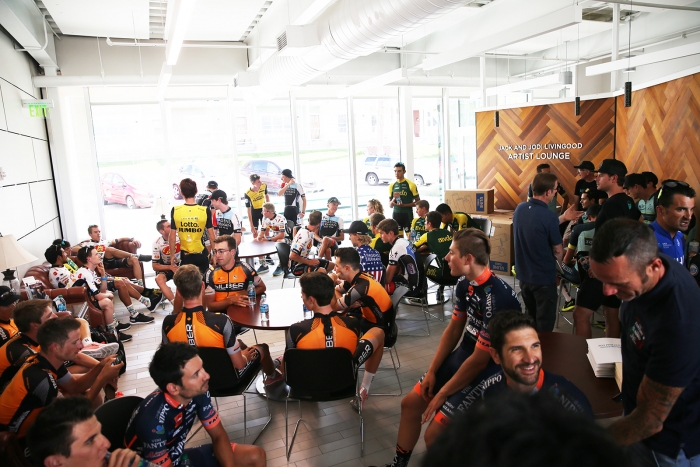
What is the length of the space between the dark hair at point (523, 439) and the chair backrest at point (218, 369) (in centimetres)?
287

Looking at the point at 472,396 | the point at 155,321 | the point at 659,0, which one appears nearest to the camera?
the point at 472,396

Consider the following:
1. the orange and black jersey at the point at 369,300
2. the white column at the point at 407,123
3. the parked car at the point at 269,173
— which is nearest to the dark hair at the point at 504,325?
the orange and black jersey at the point at 369,300

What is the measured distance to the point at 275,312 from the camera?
4133 millimetres

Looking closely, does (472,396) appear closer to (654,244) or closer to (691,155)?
(654,244)

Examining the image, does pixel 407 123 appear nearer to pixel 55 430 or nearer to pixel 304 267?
pixel 304 267

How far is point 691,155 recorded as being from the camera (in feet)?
18.4

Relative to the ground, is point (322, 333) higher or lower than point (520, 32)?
lower

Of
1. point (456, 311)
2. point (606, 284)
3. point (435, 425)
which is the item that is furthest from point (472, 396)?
point (606, 284)

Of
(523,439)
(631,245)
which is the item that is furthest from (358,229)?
(523,439)

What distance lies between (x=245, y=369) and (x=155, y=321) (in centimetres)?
353

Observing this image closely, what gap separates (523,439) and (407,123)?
11.8 m

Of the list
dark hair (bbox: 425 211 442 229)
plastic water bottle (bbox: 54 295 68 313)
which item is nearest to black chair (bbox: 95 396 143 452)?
plastic water bottle (bbox: 54 295 68 313)

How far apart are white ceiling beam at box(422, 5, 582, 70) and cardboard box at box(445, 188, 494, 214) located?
2.89m

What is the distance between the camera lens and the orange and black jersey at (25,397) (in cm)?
260
